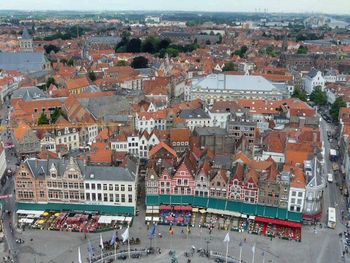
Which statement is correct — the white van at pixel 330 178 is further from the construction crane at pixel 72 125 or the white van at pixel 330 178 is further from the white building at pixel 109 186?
the construction crane at pixel 72 125

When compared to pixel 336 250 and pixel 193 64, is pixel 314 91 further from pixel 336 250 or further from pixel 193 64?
pixel 336 250

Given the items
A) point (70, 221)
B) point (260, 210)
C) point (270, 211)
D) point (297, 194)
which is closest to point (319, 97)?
point (297, 194)

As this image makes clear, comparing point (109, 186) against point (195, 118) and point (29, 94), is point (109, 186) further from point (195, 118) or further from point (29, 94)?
A: point (29, 94)

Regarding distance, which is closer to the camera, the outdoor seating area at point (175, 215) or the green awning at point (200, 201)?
the outdoor seating area at point (175, 215)

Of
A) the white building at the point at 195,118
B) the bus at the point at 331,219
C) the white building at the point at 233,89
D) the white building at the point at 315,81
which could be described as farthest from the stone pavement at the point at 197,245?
the white building at the point at 315,81

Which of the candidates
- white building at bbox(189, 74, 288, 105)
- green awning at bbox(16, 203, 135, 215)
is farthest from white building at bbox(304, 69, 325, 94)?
green awning at bbox(16, 203, 135, 215)

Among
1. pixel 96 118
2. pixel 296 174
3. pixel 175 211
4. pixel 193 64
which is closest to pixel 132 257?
pixel 175 211

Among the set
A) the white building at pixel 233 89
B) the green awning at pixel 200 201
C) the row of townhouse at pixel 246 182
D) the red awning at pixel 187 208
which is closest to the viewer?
the row of townhouse at pixel 246 182
